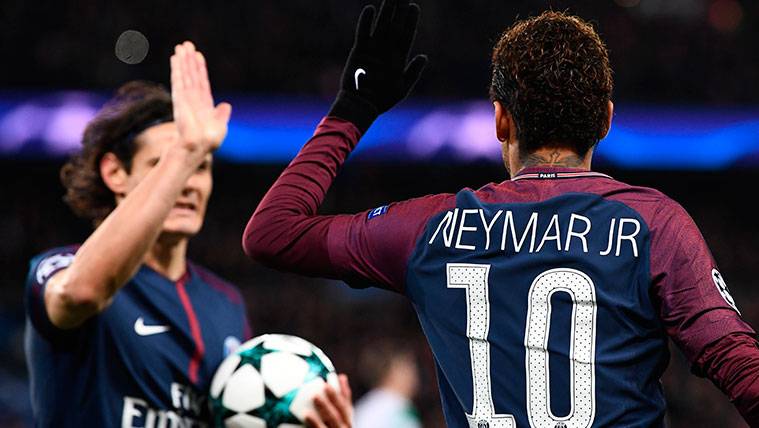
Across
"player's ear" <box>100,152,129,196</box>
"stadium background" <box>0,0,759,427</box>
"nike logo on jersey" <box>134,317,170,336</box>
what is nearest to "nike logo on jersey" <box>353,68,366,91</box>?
"nike logo on jersey" <box>134,317,170,336</box>

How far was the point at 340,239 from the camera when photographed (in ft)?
8.36

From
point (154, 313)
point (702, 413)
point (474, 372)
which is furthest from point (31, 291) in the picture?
point (702, 413)

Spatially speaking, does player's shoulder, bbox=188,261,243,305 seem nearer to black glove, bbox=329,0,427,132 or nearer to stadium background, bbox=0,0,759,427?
black glove, bbox=329,0,427,132

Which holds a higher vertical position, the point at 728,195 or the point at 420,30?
the point at 420,30

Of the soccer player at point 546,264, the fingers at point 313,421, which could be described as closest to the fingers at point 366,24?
the soccer player at point 546,264

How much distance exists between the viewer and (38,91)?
15.1 m

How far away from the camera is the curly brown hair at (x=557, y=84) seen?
2449mm

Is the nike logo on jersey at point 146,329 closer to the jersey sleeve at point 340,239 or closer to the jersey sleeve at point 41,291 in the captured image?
the jersey sleeve at point 41,291

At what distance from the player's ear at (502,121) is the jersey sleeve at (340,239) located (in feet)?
0.66

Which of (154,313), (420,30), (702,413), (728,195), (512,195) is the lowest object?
(702,413)

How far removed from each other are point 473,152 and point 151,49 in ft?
16.9

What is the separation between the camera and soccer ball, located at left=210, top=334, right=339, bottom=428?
3.32m

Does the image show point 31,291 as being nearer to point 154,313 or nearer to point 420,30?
point 154,313

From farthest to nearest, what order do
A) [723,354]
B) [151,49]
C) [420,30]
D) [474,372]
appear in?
1. [420,30]
2. [151,49]
3. [474,372]
4. [723,354]
